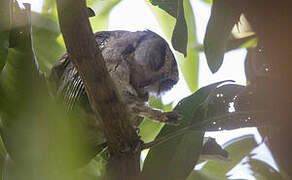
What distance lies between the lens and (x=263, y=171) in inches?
34.4

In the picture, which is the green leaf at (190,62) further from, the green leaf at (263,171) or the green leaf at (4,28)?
the green leaf at (4,28)

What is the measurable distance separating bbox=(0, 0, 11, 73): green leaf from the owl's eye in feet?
1.45

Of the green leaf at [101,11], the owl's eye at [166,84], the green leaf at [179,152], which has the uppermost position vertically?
the green leaf at [101,11]

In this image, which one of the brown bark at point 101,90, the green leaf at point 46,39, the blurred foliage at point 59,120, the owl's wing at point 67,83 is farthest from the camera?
the green leaf at point 46,39

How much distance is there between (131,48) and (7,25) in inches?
15.6

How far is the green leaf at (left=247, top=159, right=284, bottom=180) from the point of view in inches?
32.8

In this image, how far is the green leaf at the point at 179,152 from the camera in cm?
94

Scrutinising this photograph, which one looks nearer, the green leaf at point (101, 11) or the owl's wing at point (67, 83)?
the owl's wing at point (67, 83)

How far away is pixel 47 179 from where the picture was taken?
2.91 ft

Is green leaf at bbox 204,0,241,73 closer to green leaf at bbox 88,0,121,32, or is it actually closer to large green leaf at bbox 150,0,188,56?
large green leaf at bbox 150,0,188,56

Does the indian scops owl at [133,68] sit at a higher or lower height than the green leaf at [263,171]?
higher

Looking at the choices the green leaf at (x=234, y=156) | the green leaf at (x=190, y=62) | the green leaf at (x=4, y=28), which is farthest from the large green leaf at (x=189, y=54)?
the green leaf at (x=4, y=28)

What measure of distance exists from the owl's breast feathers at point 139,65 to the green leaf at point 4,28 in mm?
240

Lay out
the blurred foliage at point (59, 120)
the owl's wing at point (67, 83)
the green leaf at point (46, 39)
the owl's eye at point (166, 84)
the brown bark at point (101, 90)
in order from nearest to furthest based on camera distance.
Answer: the brown bark at point (101, 90), the blurred foliage at point (59, 120), the owl's wing at point (67, 83), the owl's eye at point (166, 84), the green leaf at point (46, 39)
